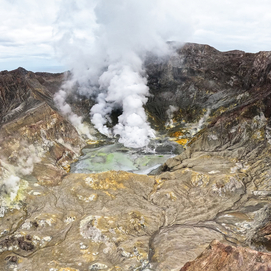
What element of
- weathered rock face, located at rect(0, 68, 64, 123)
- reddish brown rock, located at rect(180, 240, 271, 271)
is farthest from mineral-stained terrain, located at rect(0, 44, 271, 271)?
weathered rock face, located at rect(0, 68, 64, 123)

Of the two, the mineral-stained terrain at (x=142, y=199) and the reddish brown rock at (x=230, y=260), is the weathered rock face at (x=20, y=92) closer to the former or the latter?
the mineral-stained terrain at (x=142, y=199)

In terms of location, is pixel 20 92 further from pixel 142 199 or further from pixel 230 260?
pixel 230 260

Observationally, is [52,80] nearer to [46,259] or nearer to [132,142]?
[132,142]

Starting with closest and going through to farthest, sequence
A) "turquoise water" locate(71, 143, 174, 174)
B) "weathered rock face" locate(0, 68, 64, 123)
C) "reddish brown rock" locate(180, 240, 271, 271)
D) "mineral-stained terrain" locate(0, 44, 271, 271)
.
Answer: "reddish brown rock" locate(180, 240, 271, 271) → "mineral-stained terrain" locate(0, 44, 271, 271) → "turquoise water" locate(71, 143, 174, 174) → "weathered rock face" locate(0, 68, 64, 123)

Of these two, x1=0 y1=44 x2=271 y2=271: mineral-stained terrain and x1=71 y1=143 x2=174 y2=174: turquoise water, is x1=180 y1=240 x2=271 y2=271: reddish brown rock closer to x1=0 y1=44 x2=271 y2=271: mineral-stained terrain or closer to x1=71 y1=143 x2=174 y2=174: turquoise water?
x1=0 y1=44 x2=271 y2=271: mineral-stained terrain

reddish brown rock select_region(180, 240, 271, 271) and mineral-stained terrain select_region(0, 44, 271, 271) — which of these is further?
mineral-stained terrain select_region(0, 44, 271, 271)

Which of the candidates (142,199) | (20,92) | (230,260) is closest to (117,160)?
(142,199)
